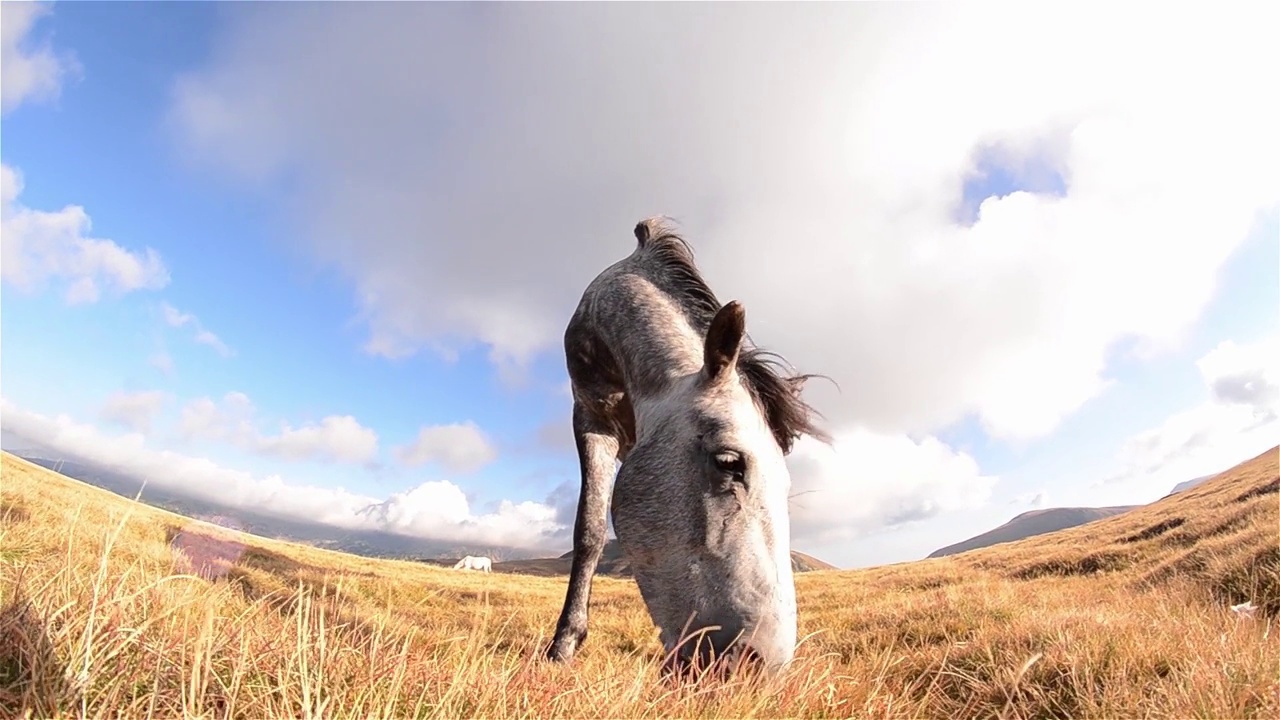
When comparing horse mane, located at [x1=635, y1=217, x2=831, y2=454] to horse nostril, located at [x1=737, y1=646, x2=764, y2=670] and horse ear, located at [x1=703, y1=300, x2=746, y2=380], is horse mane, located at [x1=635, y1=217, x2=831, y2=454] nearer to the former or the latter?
horse ear, located at [x1=703, y1=300, x2=746, y2=380]

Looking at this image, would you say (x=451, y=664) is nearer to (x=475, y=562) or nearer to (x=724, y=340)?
(x=724, y=340)

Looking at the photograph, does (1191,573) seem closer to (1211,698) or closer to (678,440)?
(1211,698)

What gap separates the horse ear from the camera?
14.1ft

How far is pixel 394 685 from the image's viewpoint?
171cm

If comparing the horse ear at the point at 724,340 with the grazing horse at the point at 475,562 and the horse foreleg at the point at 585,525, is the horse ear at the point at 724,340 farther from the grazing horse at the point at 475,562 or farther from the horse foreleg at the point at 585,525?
the grazing horse at the point at 475,562

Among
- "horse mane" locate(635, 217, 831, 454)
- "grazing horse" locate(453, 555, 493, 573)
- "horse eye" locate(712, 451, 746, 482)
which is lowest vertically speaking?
"grazing horse" locate(453, 555, 493, 573)

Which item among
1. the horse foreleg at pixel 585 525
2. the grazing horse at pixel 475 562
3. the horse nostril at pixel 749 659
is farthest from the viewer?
the grazing horse at pixel 475 562

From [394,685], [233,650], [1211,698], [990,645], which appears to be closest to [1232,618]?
[990,645]

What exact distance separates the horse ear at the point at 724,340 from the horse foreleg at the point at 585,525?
109 inches

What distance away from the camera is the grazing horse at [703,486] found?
3.55 m

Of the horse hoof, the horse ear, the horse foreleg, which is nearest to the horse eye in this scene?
the horse ear

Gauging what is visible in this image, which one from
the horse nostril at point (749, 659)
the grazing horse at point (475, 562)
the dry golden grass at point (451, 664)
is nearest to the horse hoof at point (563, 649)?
the dry golden grass at point (451, 664)

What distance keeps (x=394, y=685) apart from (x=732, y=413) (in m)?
2.96

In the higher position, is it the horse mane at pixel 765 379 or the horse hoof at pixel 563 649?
the horse mane at pixel 765 379
